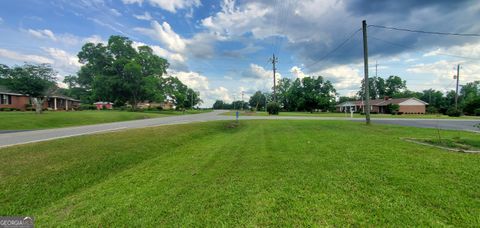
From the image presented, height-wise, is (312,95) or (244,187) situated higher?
(312,95)

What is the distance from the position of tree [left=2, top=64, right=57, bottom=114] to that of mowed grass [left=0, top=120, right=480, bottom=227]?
22208mm

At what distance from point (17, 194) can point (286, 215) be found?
5.41 metres

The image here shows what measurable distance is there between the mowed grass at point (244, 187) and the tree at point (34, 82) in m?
22.2

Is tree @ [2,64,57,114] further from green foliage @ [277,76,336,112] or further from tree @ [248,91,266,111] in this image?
tree @ [248,91,266,111]

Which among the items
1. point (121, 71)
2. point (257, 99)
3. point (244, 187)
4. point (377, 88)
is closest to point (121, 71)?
point (121, 71)

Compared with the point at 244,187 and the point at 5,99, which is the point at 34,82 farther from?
the point at 244,187

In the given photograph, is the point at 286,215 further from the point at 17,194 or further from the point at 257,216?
the point at 17,194

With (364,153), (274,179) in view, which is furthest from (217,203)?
(364,153)

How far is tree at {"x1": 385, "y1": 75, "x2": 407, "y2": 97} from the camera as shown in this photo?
70375mm

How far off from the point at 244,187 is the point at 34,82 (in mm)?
29810

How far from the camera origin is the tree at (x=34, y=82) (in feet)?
71.5

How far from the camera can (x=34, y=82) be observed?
2206 centimetres

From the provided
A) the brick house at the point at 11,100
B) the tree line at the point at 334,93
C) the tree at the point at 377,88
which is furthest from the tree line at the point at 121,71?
the tree at the point at 377,88

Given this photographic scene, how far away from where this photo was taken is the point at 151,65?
4584 centimetres
